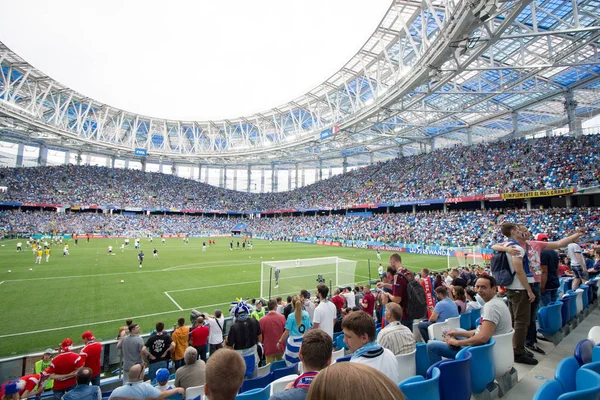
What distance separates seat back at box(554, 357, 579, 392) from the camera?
A: 2693 millimetres

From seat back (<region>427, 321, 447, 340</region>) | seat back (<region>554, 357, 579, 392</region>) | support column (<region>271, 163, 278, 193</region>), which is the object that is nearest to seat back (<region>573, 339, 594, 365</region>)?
seat back (<region>554, 357, 579, 392</region>)

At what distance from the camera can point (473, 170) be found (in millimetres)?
41281

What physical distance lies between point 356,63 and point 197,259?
92.3ft

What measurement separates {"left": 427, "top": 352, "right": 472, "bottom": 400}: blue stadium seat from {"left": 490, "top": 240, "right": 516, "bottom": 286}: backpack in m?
2.35

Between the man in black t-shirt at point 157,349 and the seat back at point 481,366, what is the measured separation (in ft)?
19.4

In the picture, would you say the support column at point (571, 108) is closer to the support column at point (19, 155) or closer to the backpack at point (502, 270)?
the backpack at point (502, 270)

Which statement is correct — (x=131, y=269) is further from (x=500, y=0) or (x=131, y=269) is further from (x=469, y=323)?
(x=500, y=0)

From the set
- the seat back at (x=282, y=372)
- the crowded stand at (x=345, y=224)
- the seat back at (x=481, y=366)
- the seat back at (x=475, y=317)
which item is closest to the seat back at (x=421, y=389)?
the seat back at (x=481, y=366)

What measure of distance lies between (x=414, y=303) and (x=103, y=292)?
17256mm

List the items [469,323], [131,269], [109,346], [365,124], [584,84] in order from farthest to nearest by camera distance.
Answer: [365,124] → [584,84] → [131,269] → [109,346] → [469,323]

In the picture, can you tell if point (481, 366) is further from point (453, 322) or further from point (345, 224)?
point (345, 224)

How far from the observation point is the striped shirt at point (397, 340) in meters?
3.85

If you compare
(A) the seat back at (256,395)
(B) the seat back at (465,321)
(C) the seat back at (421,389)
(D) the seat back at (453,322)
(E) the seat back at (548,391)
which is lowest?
(B) the seat back at (465,321)

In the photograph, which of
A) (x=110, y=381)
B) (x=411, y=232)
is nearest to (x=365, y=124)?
(x=411, y=232)
